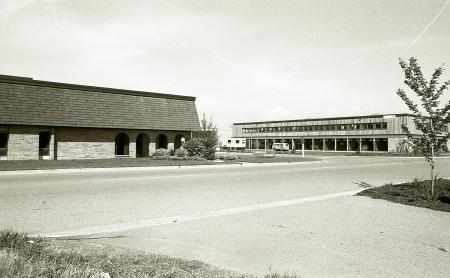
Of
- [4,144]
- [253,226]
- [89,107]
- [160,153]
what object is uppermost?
[89,107]

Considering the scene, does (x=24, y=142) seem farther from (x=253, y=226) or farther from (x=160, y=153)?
(x=253, y=226)

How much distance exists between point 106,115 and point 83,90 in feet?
9.33

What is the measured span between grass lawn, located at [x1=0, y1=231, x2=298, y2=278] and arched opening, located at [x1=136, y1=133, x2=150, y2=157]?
1169 inches

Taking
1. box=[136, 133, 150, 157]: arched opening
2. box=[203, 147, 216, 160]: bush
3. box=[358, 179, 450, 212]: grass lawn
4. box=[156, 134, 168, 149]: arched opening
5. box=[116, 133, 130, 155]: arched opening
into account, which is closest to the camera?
box=[358, 179, 450, 212]: grass lawn

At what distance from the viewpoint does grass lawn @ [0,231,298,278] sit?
4172 mm

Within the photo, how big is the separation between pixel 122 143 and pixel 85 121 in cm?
457

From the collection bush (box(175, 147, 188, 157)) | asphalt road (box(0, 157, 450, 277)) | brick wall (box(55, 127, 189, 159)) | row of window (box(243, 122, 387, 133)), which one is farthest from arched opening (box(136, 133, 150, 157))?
row of window (box(243, 122, 387, 133))

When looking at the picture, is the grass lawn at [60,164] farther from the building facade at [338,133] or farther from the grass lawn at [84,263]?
the building facade at [338,133]

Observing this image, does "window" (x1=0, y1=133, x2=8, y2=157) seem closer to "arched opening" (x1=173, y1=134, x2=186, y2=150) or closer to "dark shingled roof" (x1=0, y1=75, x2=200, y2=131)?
"dark shingled roof" (x1=0, y1=75, x2=200, y2=131)

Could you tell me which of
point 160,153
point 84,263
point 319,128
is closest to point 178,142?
point 160,153

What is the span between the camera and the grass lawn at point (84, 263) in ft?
13.7

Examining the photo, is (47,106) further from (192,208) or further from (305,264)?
(305,264)

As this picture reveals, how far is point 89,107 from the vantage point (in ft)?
101

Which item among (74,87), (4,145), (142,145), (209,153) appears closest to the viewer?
(4,145)
